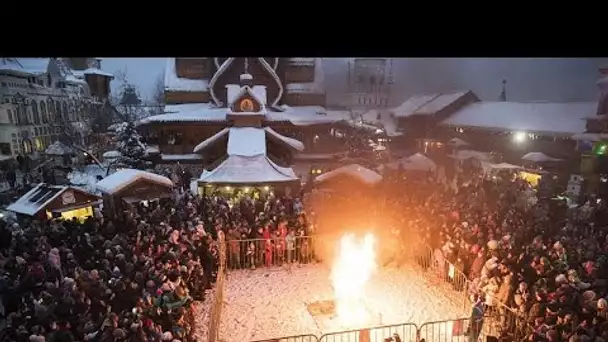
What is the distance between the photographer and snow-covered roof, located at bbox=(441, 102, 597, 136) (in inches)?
748

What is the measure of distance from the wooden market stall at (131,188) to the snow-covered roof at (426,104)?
51.5ft

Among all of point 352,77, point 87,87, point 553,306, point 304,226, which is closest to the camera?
point 553,306

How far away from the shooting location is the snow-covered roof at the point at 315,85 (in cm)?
2548

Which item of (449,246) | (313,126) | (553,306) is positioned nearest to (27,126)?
(313,126)

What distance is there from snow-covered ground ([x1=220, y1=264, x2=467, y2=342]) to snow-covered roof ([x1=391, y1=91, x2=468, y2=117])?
16021 millimetres

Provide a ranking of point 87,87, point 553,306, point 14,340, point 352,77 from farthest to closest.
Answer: point 352,77, point 87,87, point 553,306, point 14,340

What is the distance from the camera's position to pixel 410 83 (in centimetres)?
2192

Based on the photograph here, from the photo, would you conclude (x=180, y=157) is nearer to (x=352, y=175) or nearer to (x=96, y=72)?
(x=96, y=72)

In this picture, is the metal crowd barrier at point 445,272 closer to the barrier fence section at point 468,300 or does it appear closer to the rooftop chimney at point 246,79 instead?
the barrier fence section at point 468,300

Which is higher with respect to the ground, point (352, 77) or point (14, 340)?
point (352, 77)

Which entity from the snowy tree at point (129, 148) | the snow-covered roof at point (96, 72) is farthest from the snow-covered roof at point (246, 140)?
the snow-covered roof at point (96, 72)

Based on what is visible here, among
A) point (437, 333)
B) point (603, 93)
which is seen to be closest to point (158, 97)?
point (437, 333)
